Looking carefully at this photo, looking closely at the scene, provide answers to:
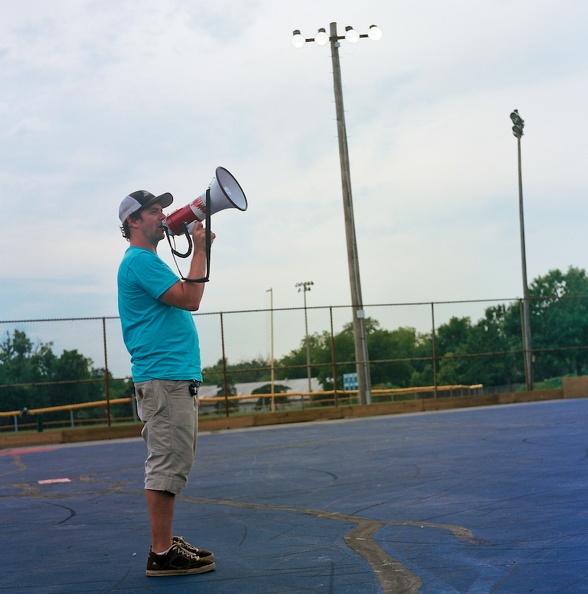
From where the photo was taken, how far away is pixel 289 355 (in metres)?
24.3

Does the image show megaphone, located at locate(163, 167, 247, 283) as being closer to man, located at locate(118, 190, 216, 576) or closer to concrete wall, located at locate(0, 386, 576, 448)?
man, located at locate(118, 190, 216, 576)

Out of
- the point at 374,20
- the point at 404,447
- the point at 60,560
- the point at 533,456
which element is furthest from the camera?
the point at 374,20

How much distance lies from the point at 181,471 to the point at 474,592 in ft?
5.19

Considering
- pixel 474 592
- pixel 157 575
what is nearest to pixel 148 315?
pixel 157 575

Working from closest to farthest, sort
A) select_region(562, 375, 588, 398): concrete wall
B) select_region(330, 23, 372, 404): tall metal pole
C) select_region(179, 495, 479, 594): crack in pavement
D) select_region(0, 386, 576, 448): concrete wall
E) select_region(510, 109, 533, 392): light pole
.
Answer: select_region(179, 495, 479, 594): crack in pavement < select_region(0, 386, 576, 448): concrete wall < select_region(330, 23, 372, 404): tall metal pole < select_region(562, 375, 588, 398): concrete wall < select_region(510, 109, 533, 392): light pole

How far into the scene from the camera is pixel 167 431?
4.44 m

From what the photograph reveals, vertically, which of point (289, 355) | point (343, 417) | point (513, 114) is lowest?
point (343, 417)

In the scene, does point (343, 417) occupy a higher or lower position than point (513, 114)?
lower

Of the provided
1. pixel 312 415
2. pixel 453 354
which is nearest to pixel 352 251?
pixel 312 415

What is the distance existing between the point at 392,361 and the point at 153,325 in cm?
2091

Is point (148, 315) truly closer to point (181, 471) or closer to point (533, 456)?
point (181, 471)

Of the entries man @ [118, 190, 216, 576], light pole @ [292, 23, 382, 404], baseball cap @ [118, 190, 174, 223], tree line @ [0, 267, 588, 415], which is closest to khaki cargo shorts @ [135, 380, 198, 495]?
man @ [118, 190, 216, 576]

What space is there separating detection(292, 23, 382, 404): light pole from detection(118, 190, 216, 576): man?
698 inches

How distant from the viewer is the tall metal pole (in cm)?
2245
